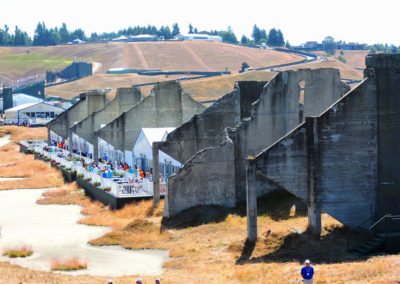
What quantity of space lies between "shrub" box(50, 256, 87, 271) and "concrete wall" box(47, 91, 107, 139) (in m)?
42.4

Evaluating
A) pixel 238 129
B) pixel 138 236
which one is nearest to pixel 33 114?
pixel 238 129

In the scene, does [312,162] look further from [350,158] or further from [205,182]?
[205,182]

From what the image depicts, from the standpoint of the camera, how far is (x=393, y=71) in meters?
30.8

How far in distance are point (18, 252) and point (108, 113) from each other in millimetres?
33221

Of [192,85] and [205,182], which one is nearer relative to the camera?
[205,182]

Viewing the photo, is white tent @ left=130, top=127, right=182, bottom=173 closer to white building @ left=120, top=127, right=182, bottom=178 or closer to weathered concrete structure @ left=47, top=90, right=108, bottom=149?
Answer: white building @ left=120, top=127, right=182, bottom=178

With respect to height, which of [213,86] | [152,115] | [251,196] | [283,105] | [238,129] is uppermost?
→ [283,105]

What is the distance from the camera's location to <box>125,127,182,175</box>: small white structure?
44.6 meters

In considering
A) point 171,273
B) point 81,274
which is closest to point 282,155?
point 171,273

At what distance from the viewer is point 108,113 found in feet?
213

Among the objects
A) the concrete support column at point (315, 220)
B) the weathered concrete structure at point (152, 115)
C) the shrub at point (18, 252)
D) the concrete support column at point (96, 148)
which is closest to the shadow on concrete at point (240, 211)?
the concrete support column at point (315, 220)

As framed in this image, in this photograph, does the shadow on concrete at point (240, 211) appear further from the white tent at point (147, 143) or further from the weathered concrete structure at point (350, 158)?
the white tent at point (147, 143)

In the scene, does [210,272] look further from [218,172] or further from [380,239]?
[218,172]

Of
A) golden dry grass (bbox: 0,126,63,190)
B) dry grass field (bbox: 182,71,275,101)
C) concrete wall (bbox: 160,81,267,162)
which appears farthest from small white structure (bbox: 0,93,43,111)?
concrete wall (bbox: 160,81,267,162)
